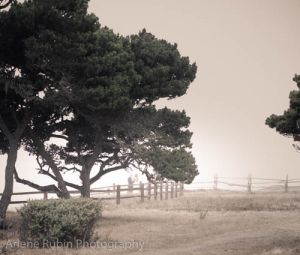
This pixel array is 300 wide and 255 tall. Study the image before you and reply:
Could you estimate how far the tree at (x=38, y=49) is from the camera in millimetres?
17141

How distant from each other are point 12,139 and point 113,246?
7.39m

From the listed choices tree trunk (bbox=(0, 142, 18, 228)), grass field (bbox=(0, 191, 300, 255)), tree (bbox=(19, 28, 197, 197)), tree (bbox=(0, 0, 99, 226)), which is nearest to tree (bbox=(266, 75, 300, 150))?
grass field (bbox=(0, 191, 300, 255))

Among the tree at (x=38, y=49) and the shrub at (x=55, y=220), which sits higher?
the tree at (x=38, y=49)

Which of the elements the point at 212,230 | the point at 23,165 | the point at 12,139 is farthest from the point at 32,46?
the point at 23,165

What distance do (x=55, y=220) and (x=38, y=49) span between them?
21.5ft

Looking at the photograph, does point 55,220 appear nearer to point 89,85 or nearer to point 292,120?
point 89,85

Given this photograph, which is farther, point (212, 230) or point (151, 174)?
point (151, 174)

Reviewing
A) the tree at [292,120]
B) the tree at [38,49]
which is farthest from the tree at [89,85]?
the tree at [292,120]

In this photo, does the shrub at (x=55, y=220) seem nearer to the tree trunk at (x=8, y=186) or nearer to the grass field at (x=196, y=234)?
the grass field at (x=196, y=234)

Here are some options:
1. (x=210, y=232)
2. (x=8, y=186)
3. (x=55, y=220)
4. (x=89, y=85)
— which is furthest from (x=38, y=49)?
(x=210, y=232)

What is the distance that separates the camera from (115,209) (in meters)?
28.5

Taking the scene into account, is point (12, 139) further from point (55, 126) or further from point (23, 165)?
point (23, 165)

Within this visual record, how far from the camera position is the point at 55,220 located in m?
13.7

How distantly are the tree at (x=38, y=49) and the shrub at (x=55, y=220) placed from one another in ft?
16.6
